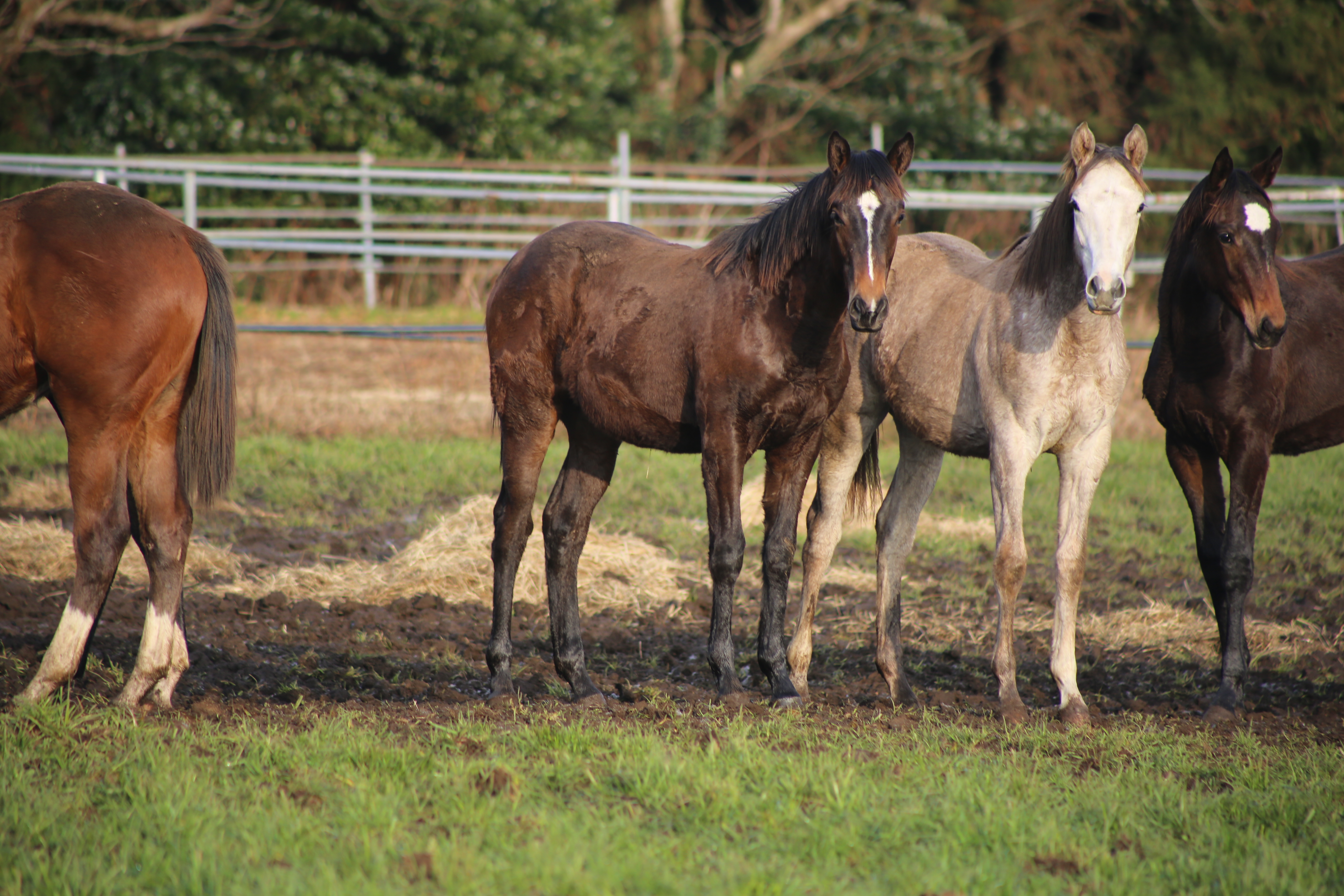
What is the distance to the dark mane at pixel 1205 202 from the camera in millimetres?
5020

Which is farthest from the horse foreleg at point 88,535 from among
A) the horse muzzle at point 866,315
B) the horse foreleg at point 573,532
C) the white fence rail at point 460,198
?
the white fence rail at point 460,198

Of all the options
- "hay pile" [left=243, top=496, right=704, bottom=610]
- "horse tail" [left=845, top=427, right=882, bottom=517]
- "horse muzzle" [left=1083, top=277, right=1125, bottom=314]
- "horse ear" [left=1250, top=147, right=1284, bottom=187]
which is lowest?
"hay pile" [left=243, top=496, right=704, bottom=610]

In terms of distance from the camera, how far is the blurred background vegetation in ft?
59.5

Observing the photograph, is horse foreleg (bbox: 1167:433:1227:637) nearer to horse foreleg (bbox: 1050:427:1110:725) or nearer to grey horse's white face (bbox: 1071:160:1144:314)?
horse foreleg (bbox: 1050:427:1110:725)

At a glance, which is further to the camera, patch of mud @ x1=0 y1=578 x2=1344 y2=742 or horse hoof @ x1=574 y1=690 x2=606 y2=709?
patch of mud @ x1=0 y1=578 x2=1344 y2=742

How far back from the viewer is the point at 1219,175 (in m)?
5.08

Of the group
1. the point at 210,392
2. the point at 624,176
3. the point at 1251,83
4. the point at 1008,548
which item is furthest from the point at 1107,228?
the point at 1251,83

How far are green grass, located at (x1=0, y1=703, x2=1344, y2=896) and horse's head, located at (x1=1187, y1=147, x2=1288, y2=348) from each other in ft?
5.96

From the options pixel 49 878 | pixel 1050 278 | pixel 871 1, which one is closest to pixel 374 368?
pixel 1050 278

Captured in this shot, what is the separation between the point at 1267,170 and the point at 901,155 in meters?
1.83

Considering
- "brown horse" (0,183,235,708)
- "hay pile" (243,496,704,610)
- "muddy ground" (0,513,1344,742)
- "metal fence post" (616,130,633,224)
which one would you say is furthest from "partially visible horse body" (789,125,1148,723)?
"metal fence post" (616,130,633,224)

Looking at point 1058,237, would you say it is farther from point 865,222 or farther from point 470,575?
point 470,575

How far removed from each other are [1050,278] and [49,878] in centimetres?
424

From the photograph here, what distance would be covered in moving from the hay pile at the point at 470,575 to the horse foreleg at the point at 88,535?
79.8 inches
